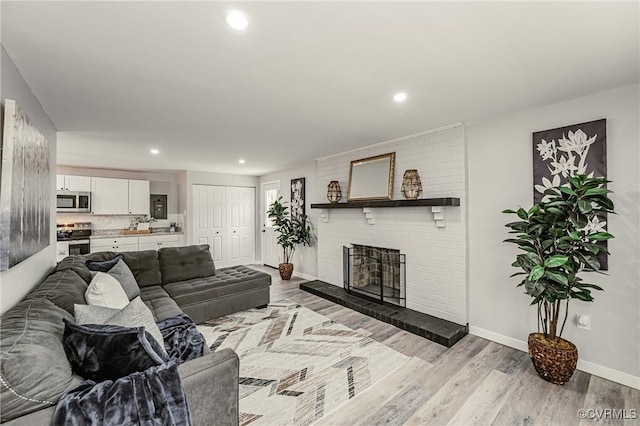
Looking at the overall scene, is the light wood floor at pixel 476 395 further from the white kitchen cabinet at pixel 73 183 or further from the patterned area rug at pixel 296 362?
the white kitchen cabinet at pixel 73 183

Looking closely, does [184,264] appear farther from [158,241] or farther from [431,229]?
[431,229]

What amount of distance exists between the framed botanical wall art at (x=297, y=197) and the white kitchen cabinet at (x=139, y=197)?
10.3ft

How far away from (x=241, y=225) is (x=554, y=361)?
615 cm

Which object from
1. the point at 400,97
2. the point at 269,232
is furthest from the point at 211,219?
the point at 400,97

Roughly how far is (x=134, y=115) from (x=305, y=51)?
2056mm

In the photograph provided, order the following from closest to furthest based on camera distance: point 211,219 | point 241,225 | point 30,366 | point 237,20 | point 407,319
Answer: point 30,366
point 237,20
point 407,319
point 211,219
point 241,225

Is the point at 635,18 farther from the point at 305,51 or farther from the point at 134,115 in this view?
the point at 134,115

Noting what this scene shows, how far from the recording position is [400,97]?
7.75ft

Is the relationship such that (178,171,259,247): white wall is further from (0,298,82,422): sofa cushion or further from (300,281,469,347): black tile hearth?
(0,298,82,422): sofa cushion

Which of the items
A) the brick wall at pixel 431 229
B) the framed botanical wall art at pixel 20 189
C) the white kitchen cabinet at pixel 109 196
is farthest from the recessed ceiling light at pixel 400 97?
the white kitchen cabinet at pixel 109 196

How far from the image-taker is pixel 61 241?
4.93 metres

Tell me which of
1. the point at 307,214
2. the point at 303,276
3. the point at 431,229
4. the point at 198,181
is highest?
the point at 198,181

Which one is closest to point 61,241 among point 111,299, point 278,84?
point 111,299

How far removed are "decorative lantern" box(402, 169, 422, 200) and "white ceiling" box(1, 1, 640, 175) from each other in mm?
604
